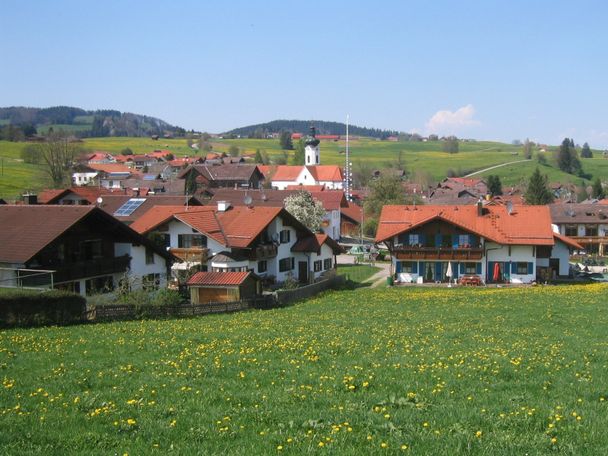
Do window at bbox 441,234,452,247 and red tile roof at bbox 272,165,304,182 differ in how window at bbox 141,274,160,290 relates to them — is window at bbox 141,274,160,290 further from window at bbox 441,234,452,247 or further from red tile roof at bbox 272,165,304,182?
red tile roof at bbox 272,165,304,182

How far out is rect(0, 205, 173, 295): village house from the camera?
117 ft

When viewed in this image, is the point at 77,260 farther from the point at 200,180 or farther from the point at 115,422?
the point at 200,180

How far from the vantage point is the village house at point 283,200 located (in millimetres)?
95188

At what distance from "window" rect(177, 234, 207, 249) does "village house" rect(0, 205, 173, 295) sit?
6145mm

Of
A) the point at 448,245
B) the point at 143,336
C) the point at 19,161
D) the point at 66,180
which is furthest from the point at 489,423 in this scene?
the point at 19,161

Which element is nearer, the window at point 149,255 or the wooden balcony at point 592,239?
the window at point 149,255

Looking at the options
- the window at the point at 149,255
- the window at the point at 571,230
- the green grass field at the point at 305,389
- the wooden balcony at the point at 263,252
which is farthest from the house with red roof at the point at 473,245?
the window at the point at 571,230

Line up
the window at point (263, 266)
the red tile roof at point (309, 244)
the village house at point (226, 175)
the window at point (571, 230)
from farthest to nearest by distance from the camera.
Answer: the village house at point (226, 175), the window at point (571, 230), the red tile roof at point (309, 244), the window at point (263, 266)

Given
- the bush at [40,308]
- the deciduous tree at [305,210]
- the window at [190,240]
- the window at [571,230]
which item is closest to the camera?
the bush at [40,308]

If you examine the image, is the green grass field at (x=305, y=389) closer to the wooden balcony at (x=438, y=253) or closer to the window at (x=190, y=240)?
the window at (x=190, y=240)

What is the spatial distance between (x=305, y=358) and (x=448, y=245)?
41.6 m

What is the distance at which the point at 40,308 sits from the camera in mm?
27938

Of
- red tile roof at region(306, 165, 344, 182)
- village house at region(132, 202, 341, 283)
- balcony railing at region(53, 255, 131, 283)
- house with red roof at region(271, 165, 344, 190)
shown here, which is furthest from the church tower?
balcony railing at region(53, 255, 131, 283)

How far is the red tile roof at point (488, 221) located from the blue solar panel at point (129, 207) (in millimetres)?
23439
